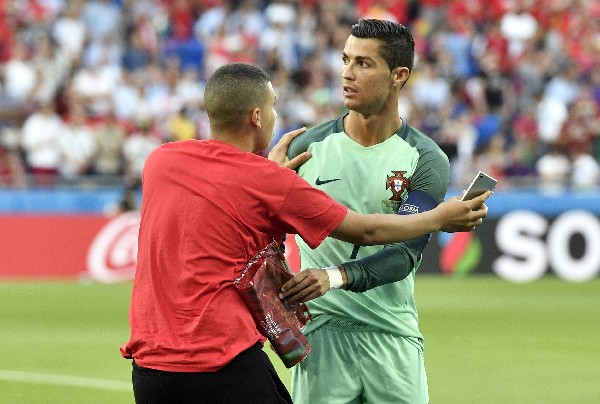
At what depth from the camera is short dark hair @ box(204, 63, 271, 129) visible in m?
4.52

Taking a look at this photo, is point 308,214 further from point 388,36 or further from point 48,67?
point 48,67

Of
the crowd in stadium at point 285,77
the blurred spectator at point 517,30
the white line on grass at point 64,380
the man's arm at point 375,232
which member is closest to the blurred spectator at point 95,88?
the crowd in stadium at point 285,77

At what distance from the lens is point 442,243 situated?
1842cm

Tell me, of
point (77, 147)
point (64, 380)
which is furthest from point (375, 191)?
point (77, 147)

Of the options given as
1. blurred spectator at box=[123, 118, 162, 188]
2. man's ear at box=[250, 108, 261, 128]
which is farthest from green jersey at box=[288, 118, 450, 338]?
blurred spectator at box=[123, 118, 162, 188]

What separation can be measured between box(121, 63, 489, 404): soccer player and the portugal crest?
73cm

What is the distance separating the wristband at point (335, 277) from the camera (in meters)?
4.85

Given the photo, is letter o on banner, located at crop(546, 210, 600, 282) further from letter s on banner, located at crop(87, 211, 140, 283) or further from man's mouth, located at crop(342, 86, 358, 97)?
man's mouth, located at crop(342, 86, 358, 97)

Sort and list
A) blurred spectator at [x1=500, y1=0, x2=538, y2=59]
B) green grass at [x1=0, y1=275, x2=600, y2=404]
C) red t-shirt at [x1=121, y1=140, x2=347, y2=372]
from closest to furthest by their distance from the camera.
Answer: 1. red t-shirt at [x1=121, y1=140, x2=347, y2=372]
2. green grass at [x1=0, y1=275, x2=600, y2=404]
3. blurred spectator at [x1=500, y1=0, x2=538, y2=59]

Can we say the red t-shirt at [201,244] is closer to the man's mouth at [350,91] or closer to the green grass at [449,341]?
the man's mouth at [350,91]

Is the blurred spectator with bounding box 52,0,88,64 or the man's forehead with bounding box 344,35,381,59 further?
the blurred spectator with bounding box 52,0,88,64

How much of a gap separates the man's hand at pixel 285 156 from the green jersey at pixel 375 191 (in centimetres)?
5

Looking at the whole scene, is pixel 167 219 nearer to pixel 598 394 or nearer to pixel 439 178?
pixel 439 178

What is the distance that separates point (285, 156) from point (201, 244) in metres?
1.27
